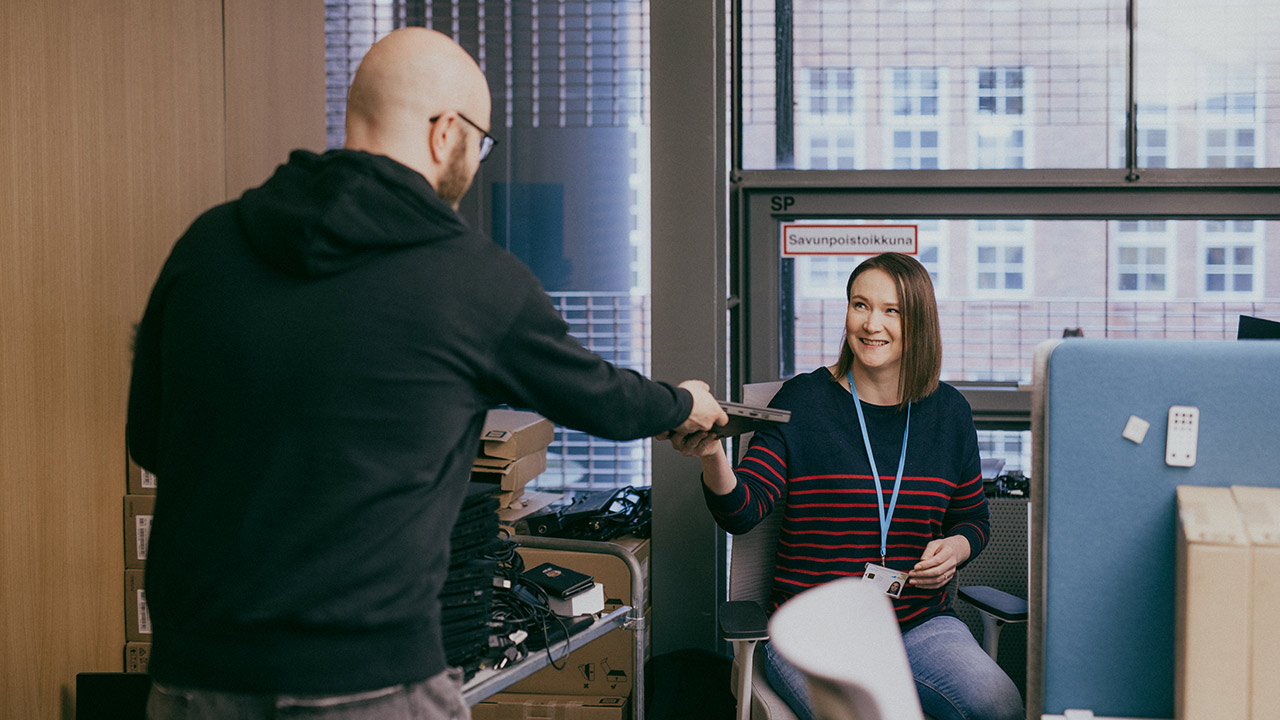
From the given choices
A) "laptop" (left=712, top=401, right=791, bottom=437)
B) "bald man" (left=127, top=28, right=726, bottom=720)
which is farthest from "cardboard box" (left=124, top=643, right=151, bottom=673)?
"laptop" (left=712, top=401, right=791, bottom=437)

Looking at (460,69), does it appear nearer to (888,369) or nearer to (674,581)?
(888,369)

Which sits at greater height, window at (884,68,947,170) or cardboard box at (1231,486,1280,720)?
window at (884,68,947,170)

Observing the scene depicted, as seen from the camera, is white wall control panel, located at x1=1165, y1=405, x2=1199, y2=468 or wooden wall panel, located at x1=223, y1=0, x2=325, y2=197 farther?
wooden wall panel, located at x1=223, y1=0, x2=325, y2=197

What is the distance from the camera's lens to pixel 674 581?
2699 mm

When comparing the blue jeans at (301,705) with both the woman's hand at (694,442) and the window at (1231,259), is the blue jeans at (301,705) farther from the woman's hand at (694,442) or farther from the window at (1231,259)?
the window at (1231,259)

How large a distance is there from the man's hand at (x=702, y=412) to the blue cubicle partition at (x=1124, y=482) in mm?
543

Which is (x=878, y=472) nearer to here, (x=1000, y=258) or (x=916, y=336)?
(x=916, y=336)

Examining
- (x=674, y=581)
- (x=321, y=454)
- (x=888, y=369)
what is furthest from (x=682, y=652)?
(x=321, y=454)

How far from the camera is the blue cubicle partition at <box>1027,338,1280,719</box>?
105 cm

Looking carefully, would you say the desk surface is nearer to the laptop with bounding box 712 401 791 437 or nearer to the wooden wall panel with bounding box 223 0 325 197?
the laptop with bounding box 712 401 791 437

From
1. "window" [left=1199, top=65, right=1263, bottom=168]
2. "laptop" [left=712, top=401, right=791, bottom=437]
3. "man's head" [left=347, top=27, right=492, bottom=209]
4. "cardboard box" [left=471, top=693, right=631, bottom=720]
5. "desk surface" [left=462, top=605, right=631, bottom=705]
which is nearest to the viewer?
"man's head" [left=347, top=27, right=492, bottom=209]

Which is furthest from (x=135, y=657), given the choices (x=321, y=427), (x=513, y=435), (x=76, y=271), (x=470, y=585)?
(x=321, y=427)

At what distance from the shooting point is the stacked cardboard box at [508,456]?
2.22 m

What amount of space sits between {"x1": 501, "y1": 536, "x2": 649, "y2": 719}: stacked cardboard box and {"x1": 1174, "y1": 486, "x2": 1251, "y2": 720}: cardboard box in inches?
63.3
